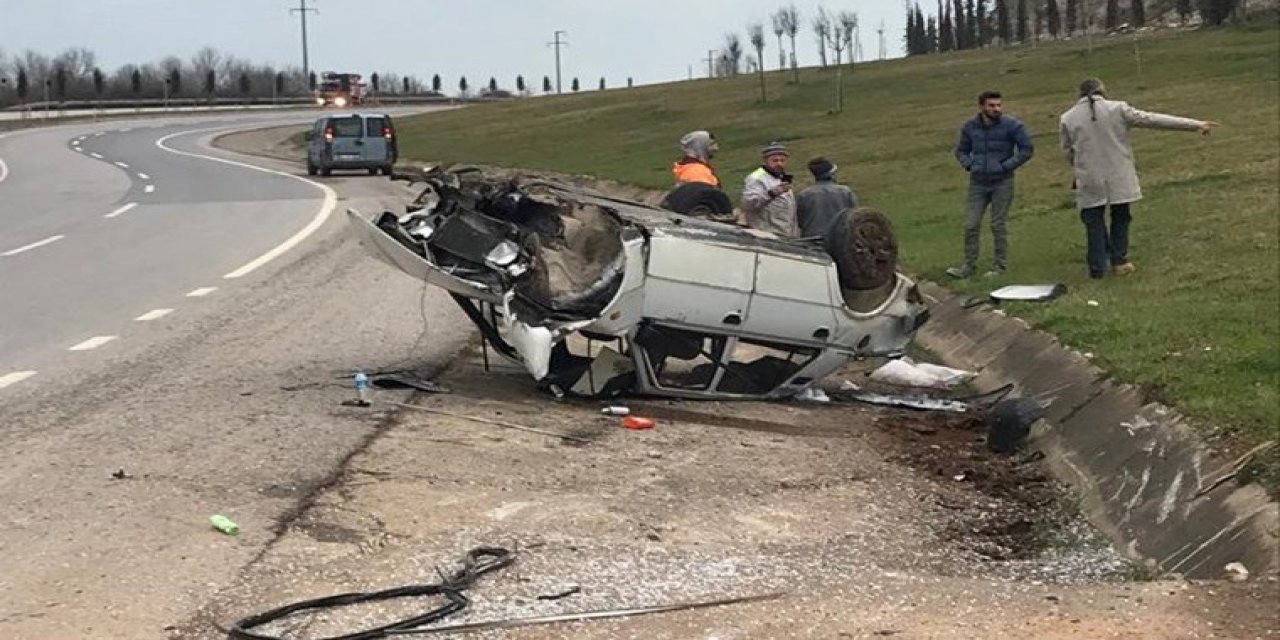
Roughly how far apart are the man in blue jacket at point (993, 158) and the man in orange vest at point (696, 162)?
2.31 m

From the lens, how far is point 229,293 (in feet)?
43.1

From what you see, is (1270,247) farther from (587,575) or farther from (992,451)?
(587,575)

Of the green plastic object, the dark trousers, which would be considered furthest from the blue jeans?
the green plastic object

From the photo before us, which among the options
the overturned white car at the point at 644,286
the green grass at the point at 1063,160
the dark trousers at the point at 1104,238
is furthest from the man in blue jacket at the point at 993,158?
the overturned white car at the point at 644,286

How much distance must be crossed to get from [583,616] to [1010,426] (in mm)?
4092

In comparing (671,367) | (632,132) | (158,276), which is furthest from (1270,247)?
(632,132)

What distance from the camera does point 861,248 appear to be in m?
9.26

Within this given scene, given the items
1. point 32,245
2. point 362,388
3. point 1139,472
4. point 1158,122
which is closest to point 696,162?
point 1158,122

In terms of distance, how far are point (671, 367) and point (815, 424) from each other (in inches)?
38.6

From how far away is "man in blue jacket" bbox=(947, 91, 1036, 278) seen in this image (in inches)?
487

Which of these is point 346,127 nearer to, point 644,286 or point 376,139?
point 376,139

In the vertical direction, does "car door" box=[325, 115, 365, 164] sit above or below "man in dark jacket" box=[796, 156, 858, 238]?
above

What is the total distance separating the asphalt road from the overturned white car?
40.4 inches

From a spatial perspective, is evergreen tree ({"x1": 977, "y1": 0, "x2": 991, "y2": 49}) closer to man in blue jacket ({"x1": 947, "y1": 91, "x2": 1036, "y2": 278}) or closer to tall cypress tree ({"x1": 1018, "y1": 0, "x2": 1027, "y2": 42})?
tall cypress tree ({"x1": 1018, "y1": 0, "x2": 1027, "y2": 42})
